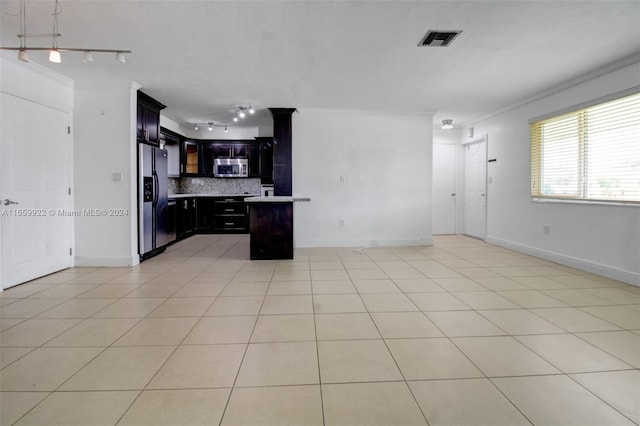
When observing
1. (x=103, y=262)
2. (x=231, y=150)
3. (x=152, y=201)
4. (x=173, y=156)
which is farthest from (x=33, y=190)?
(x=231, y=150)

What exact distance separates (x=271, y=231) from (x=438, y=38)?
3299 millimetres

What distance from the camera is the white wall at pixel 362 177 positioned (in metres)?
5.88

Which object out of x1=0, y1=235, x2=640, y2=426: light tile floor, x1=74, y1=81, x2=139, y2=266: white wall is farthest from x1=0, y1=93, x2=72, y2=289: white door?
x1=0, y1=235, x2=640, y2=426: light tile floor

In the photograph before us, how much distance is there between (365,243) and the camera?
19.7 feet

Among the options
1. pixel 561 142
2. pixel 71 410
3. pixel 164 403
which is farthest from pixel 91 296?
pixel 561 142

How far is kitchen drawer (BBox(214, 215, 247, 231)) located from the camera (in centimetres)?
750

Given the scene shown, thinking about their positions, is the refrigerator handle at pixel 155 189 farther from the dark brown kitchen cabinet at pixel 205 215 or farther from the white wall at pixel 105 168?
the dark brown kitchen cabinet at pixel 205 215

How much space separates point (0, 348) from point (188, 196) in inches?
199

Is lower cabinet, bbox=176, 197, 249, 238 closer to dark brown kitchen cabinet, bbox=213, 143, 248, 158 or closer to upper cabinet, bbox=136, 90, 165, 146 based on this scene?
dark brown kitchen cabinet, bbox=213, 143, 248, 158

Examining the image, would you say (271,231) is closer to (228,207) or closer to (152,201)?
(152,201)

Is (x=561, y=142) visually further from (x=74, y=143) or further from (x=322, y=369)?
(x=74, y=143)

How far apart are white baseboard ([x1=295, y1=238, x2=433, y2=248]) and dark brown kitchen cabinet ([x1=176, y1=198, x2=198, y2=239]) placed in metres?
2.65

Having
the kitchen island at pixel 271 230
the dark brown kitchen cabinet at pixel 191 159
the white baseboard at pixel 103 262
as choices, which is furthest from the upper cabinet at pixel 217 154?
the white baseboard at pixel 103 262

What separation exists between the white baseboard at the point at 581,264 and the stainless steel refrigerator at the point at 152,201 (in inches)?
242
